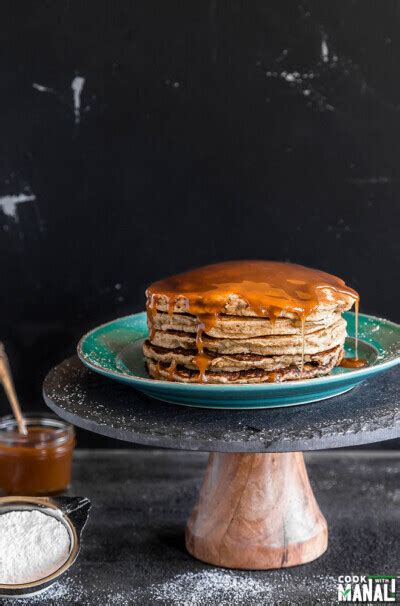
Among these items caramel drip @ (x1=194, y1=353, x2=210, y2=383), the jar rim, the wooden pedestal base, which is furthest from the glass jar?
caramel drip @ (x1=194, y1=353, x2=210, y2=383)

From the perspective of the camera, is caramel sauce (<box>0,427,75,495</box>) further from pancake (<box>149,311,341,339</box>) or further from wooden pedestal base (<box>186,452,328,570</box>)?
pancake (<box>149,311,341,339</box>)

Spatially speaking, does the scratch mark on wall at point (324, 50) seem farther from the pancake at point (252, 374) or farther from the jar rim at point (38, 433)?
the jar rim at point (38, 433)

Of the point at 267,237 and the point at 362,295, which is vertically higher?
the point at 267,237

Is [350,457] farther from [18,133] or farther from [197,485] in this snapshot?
[18,133]

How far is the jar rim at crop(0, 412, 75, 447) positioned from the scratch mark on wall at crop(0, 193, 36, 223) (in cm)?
34

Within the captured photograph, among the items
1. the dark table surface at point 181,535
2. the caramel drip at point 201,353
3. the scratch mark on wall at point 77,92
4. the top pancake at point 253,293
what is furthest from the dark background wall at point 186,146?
the caramel drip at point 201,353

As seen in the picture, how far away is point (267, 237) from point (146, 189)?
0.74 ft

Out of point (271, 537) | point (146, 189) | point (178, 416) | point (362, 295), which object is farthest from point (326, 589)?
point (146, 189)

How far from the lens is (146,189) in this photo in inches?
58.7

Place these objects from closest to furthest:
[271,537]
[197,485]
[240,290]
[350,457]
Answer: [240,290]
[271,537]
[197,485]
[350,457]

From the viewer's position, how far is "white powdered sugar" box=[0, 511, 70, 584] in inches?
42.3

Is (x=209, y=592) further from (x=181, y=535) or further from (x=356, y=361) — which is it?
(x=356, y=361)

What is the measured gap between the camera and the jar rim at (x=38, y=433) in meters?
1.37
